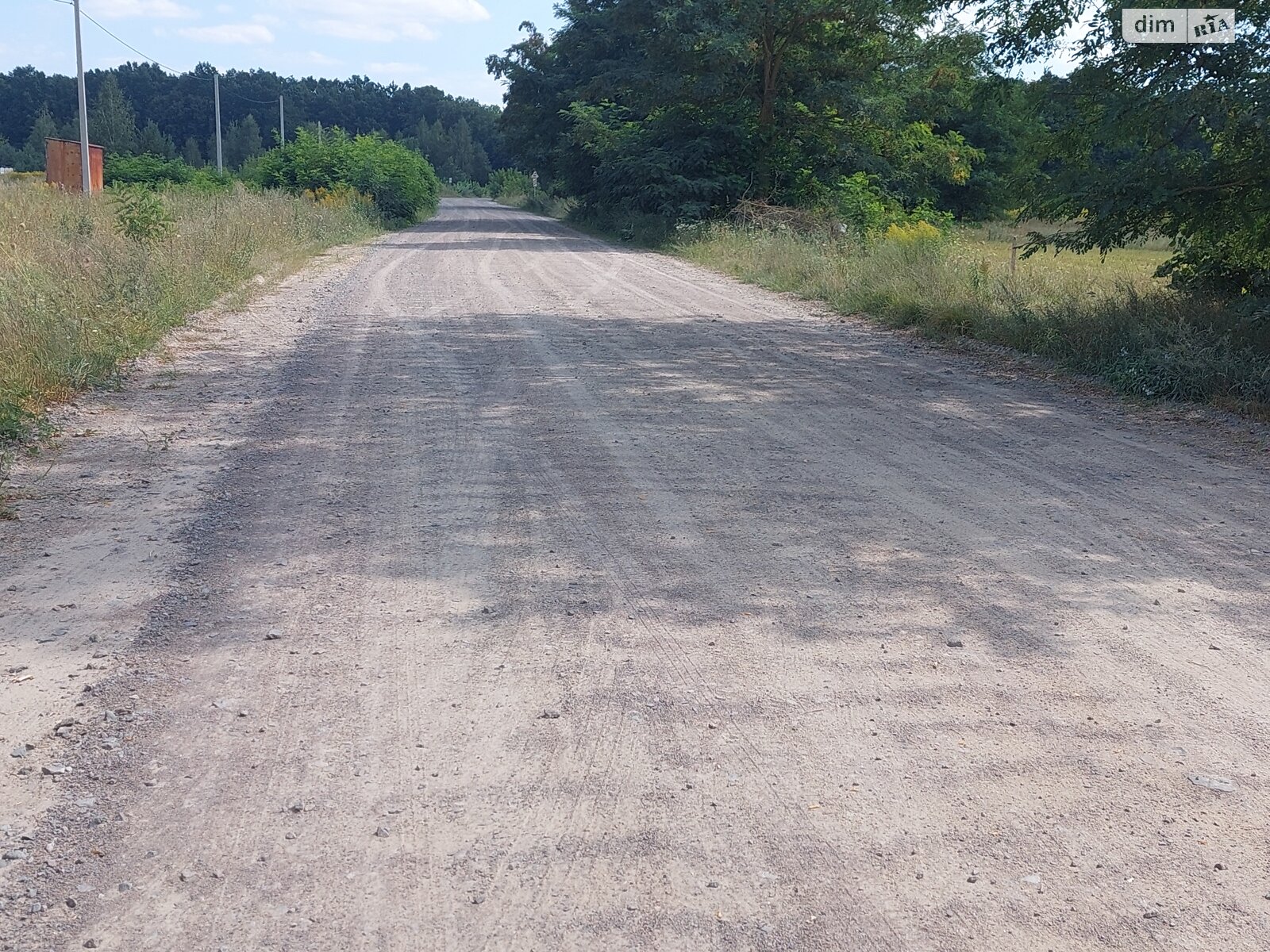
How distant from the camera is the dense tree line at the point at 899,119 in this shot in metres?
Answer: 10.2

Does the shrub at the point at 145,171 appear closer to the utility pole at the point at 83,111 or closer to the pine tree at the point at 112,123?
the utility pole at the point at 83,111

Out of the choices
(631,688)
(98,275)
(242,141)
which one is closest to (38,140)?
(242,141)

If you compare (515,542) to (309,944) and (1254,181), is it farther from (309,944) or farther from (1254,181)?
(1254,181)

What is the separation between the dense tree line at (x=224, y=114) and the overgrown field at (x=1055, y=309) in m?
54.5

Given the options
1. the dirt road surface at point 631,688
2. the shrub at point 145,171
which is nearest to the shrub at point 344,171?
the shrub at point 145,171

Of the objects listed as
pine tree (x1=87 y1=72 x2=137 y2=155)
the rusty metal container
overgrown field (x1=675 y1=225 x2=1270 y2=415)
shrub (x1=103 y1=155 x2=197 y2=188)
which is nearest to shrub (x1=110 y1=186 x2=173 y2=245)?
overgrown field (x1=675 y1=225 x2=1270 y2=415)

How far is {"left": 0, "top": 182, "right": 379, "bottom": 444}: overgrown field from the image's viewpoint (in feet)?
28.5

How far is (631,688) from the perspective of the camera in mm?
3955

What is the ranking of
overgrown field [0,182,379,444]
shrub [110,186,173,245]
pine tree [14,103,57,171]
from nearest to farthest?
overgrown field [0,182,379,444]
shrub [110,186,173,245]
pine tree [14,103,57,171]

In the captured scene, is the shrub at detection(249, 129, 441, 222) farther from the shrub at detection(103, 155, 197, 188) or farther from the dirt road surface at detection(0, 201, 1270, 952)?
the dirt road surface at detection(0, 201, 1270, 952)

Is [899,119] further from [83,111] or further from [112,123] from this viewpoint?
[112,123]

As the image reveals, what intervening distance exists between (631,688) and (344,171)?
37.6m

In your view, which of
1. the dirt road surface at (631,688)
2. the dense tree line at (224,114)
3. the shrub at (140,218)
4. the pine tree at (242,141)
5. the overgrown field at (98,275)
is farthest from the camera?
the pine tree at (242,141)

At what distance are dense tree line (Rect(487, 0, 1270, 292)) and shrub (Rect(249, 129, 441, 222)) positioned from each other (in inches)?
248
